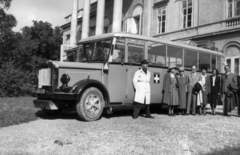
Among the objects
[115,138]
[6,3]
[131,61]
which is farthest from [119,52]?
[6,3]

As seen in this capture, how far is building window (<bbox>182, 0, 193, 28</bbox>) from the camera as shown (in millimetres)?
22562

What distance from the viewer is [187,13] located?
2273 centimetres

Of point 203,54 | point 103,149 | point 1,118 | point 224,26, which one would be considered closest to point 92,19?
point 224,26

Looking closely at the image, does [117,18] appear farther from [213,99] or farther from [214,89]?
[213,99]

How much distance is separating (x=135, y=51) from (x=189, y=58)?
319 cm

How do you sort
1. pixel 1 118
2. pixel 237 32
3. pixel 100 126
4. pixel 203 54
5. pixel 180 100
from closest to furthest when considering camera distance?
pixel 100 126 < pixel 1 118 < pixel 180 100 < pixel 203 54 < pixel 237 32

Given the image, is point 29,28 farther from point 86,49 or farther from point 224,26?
point 86,49

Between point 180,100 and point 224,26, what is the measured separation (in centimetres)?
Result: 1167

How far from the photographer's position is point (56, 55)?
45.2 metres


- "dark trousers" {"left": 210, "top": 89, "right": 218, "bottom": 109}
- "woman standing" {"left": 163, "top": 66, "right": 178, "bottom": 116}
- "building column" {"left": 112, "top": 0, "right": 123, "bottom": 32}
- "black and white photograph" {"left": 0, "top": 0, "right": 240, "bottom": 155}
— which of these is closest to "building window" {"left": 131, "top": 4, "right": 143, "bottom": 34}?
"building column" {"left": 112, "top": 0, "right": 123, "bottom": 32}

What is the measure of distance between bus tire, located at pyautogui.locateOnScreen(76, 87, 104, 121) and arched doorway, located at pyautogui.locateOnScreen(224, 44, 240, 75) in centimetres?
1377

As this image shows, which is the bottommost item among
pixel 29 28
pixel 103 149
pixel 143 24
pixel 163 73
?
pixel 103 149

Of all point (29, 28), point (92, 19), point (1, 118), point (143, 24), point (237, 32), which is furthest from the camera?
point (29, 28)

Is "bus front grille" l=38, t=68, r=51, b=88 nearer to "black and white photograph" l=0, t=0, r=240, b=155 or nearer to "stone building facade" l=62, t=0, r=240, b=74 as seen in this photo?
"black and white photograph" l=0, t=0, r=240, b=155
